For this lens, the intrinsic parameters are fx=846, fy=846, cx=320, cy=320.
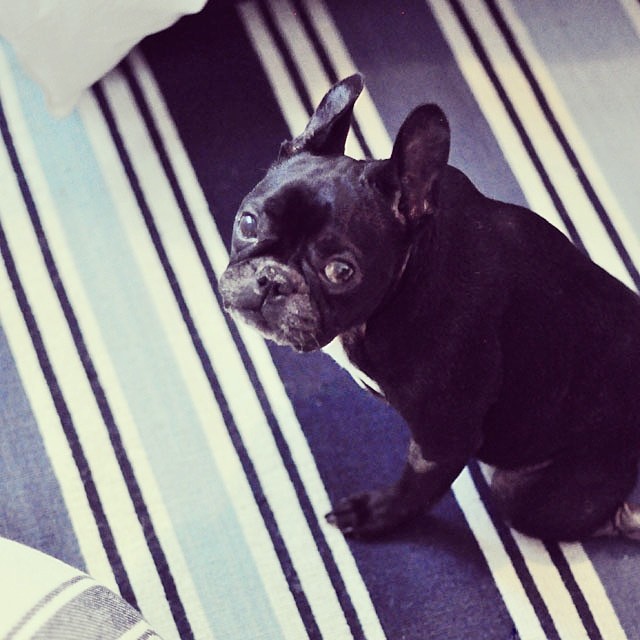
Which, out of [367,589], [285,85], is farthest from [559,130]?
[367,589]

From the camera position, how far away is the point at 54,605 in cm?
87

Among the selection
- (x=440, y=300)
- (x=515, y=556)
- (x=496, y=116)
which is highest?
(x=496, y=116)

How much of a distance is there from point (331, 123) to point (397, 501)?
2.44 feet

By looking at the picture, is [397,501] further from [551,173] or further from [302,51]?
[302,51]

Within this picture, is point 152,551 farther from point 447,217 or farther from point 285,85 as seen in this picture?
point 285,85

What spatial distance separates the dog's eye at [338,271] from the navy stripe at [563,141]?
37.8 inches

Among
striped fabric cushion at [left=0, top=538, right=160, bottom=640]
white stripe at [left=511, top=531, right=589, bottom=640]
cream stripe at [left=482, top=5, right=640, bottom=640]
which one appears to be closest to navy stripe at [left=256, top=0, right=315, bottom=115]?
cream stripe at [left=482, top=5, right=640, bottom=640]

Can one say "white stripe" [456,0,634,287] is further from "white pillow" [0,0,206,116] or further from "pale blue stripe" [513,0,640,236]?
"white pillow" [0,0,206,116]

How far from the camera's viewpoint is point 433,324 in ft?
4.08

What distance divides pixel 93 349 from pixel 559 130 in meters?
1.18

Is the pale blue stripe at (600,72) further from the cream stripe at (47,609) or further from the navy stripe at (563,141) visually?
the cream stripe at (47,609)

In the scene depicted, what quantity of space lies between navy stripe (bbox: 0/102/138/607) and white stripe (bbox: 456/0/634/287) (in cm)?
109

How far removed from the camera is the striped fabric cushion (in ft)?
2.77

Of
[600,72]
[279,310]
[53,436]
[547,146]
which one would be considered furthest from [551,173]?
[53,436]
